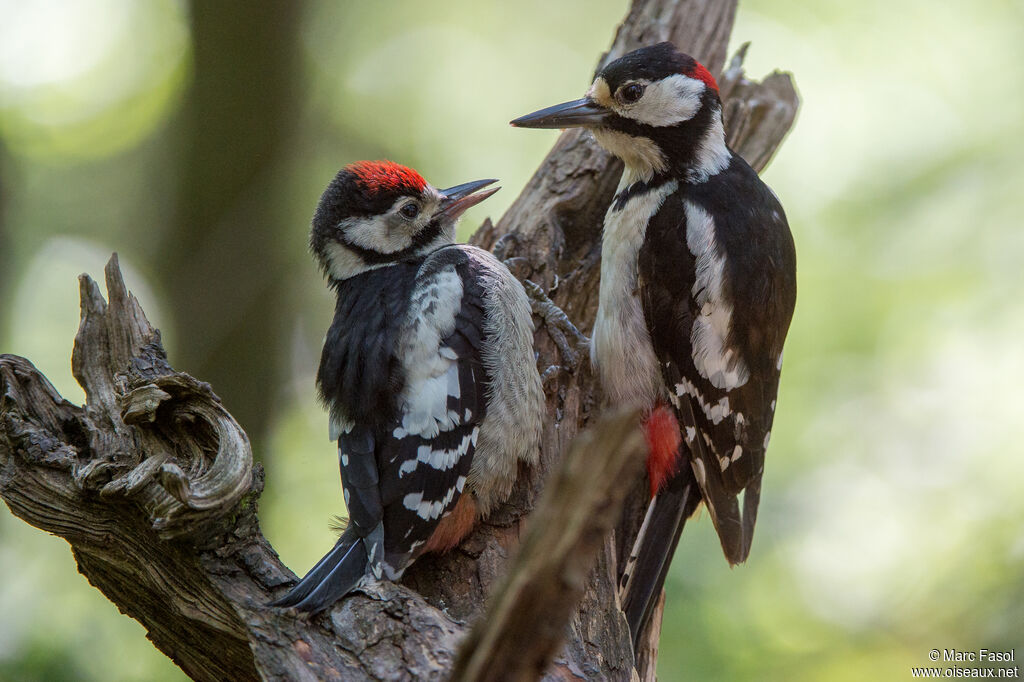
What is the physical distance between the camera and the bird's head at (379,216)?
321cm

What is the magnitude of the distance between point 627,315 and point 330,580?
1465 mm

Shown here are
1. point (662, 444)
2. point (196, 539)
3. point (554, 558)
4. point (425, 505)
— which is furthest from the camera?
point (662, 444)

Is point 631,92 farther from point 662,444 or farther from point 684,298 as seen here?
point 662,444

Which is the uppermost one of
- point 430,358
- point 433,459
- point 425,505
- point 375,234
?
point 375,234

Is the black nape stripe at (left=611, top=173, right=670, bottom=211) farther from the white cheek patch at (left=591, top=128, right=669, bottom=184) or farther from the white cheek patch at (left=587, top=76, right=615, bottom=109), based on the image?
the white cheek patch at (left=587, top=76, right=615, bottom=109)

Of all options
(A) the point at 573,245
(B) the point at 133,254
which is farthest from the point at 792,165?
(B) the point at 133,254

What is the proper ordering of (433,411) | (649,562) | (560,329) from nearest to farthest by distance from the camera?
(433,411)
(649,562)
(560,329)

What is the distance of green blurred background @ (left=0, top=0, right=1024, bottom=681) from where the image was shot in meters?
4.53

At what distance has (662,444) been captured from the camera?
320 cm

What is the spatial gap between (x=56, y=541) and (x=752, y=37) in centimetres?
571

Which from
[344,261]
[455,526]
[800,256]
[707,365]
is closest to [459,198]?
[344,261]

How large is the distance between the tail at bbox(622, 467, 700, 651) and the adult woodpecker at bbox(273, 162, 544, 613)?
494mm

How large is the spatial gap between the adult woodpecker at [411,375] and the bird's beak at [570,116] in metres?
0.32

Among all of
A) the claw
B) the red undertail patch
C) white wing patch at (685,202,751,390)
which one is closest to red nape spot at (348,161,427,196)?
the claw
